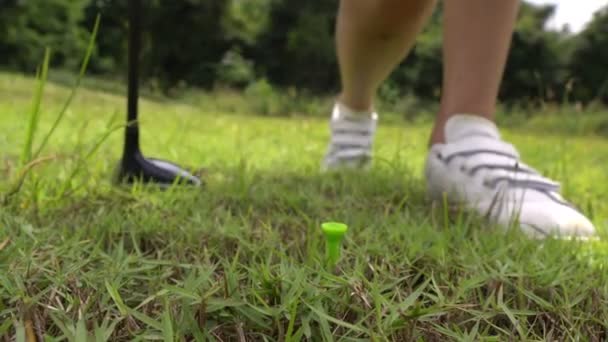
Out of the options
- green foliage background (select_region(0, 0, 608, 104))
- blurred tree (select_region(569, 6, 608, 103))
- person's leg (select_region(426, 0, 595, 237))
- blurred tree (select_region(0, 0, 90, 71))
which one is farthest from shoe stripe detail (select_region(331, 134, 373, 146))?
blurred tree (select_region(0, 0, 90, 71))

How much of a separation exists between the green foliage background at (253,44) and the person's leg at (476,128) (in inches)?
437

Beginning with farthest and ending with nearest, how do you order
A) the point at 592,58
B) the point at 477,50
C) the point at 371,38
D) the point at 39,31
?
the point at 39,31
the point at 592,58
the point at 371,38
the point at 477,50

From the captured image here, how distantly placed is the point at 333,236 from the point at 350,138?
1079 millimetres

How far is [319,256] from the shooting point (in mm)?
695

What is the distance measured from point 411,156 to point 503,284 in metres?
1.81

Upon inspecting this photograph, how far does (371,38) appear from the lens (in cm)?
157

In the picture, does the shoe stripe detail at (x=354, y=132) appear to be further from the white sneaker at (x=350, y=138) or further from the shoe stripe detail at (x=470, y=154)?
the shoe stripe detail at (x=470, y=154)

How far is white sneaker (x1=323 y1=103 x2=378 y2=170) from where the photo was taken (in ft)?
5.52

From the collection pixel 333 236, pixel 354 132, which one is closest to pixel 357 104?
pixel 354 132

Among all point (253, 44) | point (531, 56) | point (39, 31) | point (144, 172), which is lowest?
point (144, 172)

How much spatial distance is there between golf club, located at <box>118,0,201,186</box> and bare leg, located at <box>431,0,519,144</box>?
56 centimetres

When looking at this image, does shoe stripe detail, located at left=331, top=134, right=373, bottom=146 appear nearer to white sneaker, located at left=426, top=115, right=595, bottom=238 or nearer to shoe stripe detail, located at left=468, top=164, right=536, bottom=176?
white sneaker, located at left=426, top=115, right=595, bottom=238

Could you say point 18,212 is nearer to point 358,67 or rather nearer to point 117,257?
point 117,257

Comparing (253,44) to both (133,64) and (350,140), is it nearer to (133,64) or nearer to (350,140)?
(350,140)
